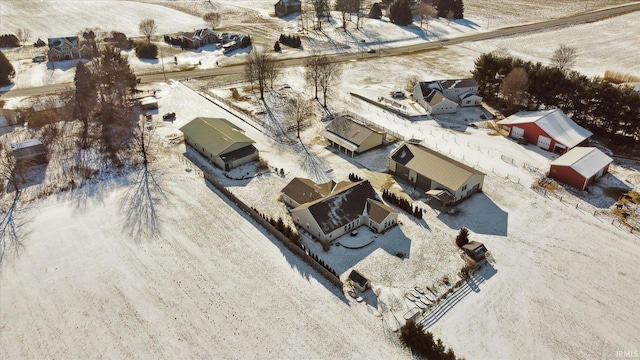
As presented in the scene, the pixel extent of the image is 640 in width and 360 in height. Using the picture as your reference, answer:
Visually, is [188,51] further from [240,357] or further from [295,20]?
[240,357]

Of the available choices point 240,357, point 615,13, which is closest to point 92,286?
point 240,357

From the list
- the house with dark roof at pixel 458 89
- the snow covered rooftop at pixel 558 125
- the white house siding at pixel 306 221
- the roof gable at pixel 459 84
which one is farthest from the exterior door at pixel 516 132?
the white house siding at pixel 306 221

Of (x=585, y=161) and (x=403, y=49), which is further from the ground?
(x=403, y=49)

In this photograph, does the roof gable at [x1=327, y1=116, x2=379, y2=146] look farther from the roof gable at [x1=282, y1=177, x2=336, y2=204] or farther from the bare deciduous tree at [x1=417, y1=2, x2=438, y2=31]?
the bare deciduous tree at [x1=417, y1=2, x2=438, y2=31]

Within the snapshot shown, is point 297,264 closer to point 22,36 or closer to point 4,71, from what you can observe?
point 4,71

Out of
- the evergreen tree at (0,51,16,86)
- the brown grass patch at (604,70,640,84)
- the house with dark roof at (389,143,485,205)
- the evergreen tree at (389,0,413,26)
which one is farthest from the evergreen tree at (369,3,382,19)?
the evergreen tree at (0,51,16,86)

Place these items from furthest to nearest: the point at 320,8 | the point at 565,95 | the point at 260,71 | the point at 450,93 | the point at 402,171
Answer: the point at 320,8 < the point at 260,71 < the point at 450,93 < the point at 565,95 < the point at 402,171

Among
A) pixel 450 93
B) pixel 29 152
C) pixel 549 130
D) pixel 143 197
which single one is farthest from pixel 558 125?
pixel 29 152
